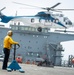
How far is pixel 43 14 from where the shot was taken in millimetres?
36188

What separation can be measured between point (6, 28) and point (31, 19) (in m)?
24.9

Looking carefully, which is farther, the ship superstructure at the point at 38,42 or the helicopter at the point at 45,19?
the ship superstructure at the point at 38,42

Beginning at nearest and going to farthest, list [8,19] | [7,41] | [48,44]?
[7,41], [8,19], [48,44]

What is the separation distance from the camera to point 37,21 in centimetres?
3641

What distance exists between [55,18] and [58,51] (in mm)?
25797

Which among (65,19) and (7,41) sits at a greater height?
(65,19)

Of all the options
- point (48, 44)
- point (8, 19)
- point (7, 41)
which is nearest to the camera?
point (7, 41)

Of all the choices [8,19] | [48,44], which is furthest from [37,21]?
[48,44]

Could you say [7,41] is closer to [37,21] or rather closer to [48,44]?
[37,21]

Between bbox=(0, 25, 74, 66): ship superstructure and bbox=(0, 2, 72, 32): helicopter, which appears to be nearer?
bbox=(0, 2, 72, 32): helicopter

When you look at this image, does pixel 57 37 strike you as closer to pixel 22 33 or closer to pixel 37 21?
pixel 22 33

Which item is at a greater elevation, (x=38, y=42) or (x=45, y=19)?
(x=45, y=19)

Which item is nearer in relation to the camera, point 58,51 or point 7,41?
point 7,41

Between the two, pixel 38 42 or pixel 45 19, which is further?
pixel 38 42
